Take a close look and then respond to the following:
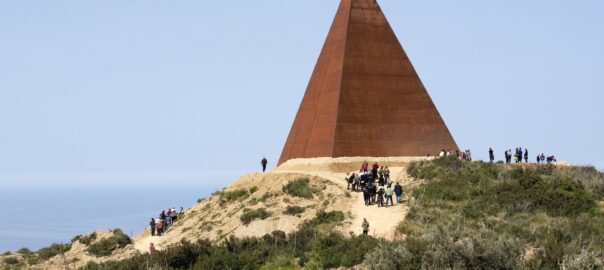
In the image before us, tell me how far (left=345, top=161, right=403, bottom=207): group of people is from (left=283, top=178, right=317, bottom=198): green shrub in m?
1.82

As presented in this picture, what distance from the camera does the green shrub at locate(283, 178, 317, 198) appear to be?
43906mm

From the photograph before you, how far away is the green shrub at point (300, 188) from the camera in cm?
4391

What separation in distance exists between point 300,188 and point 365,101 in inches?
352

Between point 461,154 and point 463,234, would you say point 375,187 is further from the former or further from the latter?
point 461,154

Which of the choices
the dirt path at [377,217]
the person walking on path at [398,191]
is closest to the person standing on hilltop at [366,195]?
the dirt path at [377,217]

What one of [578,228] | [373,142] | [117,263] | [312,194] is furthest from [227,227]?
[578,228]

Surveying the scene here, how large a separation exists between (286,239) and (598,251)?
40.4 feet

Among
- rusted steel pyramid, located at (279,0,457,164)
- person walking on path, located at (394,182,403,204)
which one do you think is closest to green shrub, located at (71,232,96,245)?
rusted steel pyramid, located at (279,0,457,164)

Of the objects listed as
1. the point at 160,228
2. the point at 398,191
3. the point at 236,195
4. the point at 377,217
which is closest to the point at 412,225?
the point at 377,217

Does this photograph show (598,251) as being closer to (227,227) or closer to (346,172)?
(227,227)

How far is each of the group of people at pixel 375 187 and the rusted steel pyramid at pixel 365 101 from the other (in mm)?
5595

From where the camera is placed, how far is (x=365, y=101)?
51.7m

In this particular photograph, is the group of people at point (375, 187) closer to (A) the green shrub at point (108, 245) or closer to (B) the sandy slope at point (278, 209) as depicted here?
(B) the sandy slope at point (278, 209)

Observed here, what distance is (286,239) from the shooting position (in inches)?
1435
